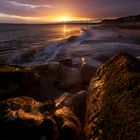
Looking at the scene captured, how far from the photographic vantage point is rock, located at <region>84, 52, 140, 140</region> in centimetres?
235

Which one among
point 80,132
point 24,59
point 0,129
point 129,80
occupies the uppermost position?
point 129,80

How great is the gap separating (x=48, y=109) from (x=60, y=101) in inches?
50.0

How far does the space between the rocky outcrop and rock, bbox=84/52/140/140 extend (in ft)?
0.92

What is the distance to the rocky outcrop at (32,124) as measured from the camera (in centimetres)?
255

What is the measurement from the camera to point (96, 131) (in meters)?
2.71

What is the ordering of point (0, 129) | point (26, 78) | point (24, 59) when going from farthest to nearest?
point (24, 59) → point (26, 78) → point (0, 129)

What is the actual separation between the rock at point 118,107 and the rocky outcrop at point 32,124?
28cm

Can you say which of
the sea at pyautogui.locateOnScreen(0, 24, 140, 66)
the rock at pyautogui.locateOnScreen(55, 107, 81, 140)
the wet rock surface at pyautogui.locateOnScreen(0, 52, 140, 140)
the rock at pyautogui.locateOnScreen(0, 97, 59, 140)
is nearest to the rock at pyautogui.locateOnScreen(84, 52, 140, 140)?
the wet rock surface at pyautogui.locateOnScreen(0, 52, 140, 140)

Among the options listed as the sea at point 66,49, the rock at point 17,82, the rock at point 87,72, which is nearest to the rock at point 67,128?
the rock at point 17,82

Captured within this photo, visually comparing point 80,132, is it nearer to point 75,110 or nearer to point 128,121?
point 128,121

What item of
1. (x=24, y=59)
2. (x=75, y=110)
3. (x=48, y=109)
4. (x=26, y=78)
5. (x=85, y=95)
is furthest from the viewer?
(x=24, y=59)

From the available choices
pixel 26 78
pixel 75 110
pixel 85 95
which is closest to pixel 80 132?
pixel 75 110

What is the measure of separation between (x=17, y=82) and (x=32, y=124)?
8.25 feet

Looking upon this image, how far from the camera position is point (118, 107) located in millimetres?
2672
